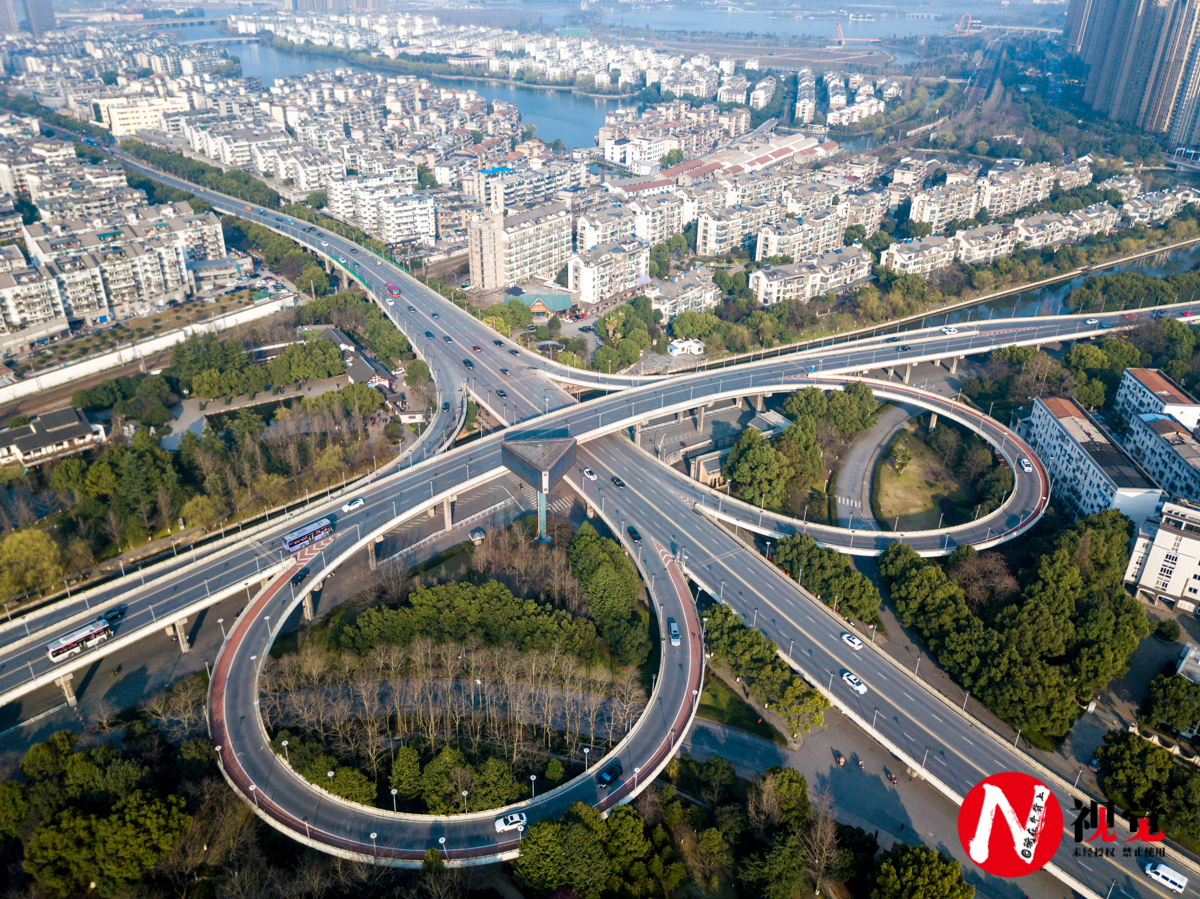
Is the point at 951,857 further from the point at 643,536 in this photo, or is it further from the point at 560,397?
the point at 560,397

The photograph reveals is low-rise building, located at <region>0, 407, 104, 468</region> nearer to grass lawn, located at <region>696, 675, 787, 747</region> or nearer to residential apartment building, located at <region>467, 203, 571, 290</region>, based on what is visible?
residential apartment building, located at <region>467, 203, 571, 290</region>

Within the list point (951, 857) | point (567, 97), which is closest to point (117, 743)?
point (951, 857)

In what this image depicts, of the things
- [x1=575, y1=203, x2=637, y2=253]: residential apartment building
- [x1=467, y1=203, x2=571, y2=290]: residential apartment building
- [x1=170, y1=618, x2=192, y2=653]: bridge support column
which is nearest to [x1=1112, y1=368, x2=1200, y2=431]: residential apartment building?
[x1=575, y1=203, x2=637, y2=253]: residential apartment building

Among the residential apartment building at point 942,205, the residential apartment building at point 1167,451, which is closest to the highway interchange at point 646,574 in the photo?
the residential apartment building at point 1167,451

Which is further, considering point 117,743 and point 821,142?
point 821,142

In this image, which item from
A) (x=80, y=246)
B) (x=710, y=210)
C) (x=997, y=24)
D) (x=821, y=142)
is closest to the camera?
(x=80, y=246)

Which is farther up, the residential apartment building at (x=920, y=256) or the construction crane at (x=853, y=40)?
the construction crane at (x=853, y=40)

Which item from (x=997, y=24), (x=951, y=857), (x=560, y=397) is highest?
(x=997, y=24)

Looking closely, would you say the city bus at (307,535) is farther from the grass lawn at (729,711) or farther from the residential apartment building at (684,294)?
the residential apartment building at (684,294)
